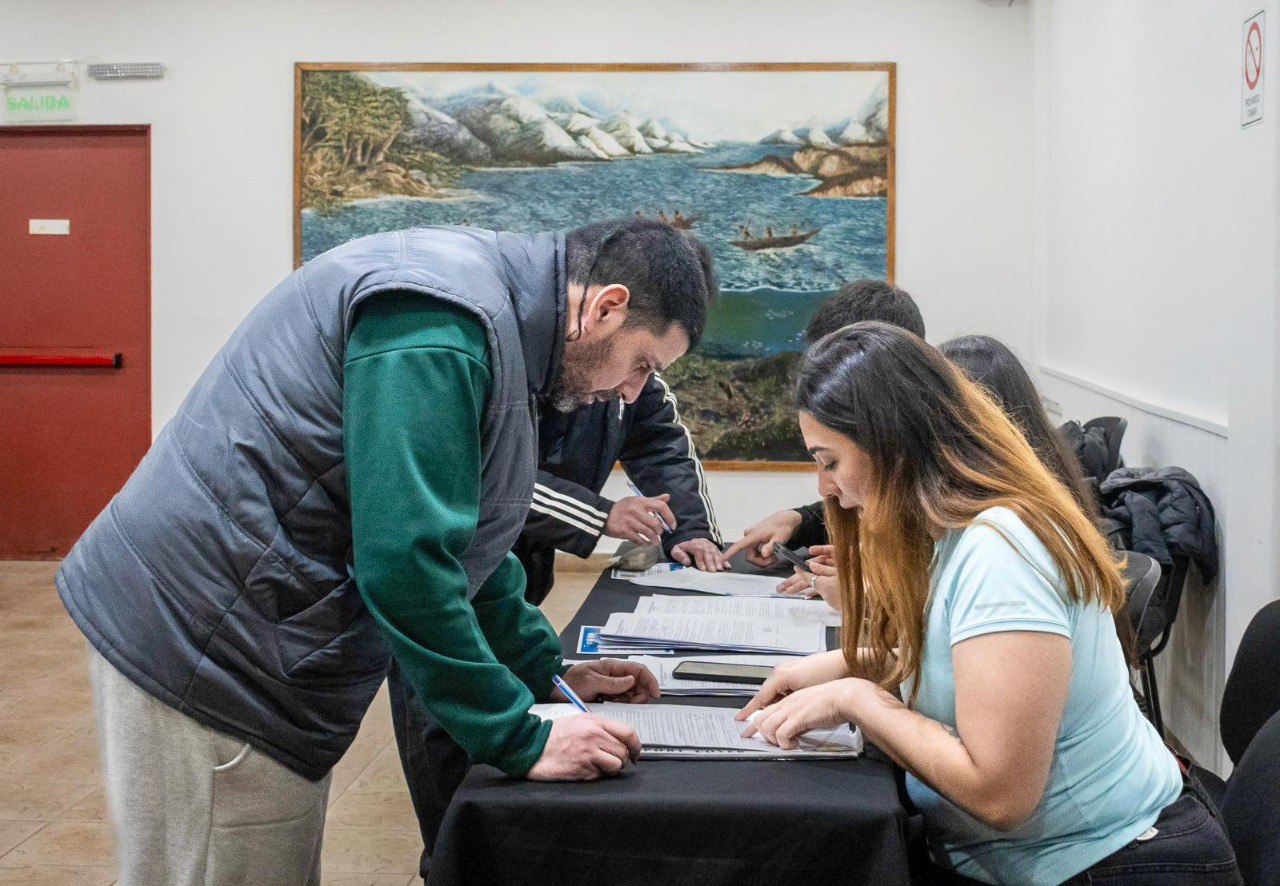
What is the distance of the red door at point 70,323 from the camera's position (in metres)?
6.48

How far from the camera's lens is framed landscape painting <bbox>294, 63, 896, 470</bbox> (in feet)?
20.3

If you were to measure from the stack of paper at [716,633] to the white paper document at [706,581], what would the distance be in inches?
11.2

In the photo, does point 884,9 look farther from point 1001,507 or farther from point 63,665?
point 1001,507

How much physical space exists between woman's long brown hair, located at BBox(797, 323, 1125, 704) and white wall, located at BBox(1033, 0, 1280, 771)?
1.56 m

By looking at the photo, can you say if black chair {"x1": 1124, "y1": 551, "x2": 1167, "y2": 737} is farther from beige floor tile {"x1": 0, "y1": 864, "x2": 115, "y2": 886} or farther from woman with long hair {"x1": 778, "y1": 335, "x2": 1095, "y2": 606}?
beige floor tile {"x1": 0, "y1": 864, "x2": 115, "y2": 886}

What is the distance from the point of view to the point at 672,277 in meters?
1.60

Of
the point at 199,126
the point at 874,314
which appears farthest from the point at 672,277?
the point at 199,126

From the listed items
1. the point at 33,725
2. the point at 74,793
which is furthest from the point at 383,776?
the point at 33,725

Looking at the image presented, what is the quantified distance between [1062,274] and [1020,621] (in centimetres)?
444

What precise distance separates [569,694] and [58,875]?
1874mm

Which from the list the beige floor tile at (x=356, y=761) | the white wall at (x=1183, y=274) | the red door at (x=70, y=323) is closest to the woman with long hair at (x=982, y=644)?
the white wall at (x=1183, y=274)

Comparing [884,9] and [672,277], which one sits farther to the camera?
[884,9]

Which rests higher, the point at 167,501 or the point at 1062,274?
the point at 1062,274

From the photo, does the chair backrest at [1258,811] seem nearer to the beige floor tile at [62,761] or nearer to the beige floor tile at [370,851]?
the beige floor tile at [370,851]
